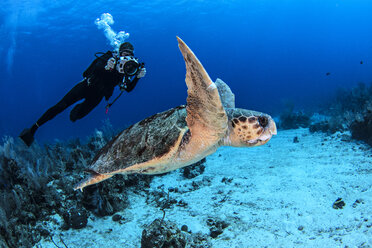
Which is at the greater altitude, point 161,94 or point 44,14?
point 44,14

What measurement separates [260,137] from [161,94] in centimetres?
10038

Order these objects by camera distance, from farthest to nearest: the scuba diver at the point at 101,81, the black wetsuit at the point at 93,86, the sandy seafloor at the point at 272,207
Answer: the black wetsuit at the point at 93,86
the scuba diver at the point at 101,81
the sandy seafloor at the point at 272,207

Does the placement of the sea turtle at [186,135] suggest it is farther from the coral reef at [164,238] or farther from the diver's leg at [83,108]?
the diver's leg at [83,108]

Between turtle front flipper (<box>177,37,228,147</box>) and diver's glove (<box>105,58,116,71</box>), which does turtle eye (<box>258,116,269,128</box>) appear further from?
diver's glove (<box>105,58,116,71</box>)

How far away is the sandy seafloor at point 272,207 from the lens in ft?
8.57

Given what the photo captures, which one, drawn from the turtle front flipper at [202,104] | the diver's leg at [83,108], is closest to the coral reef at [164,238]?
the turtle front flipper at [202,104]

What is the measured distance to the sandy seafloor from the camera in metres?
2.61

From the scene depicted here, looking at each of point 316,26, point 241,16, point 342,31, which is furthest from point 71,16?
point 342,31

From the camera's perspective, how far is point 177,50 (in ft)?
228

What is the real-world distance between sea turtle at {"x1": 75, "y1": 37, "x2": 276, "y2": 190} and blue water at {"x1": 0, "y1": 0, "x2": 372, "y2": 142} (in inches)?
643

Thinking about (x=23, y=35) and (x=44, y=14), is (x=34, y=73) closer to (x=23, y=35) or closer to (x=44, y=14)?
(x=23, y=35)

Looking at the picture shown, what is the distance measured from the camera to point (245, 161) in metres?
5.97

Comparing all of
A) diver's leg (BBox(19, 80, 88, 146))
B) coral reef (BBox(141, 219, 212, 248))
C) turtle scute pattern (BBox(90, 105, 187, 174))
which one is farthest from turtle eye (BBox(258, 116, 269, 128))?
diver's leg (BBox(19, 80, 88, 146))

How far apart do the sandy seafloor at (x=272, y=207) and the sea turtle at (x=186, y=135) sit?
1.09 meters
